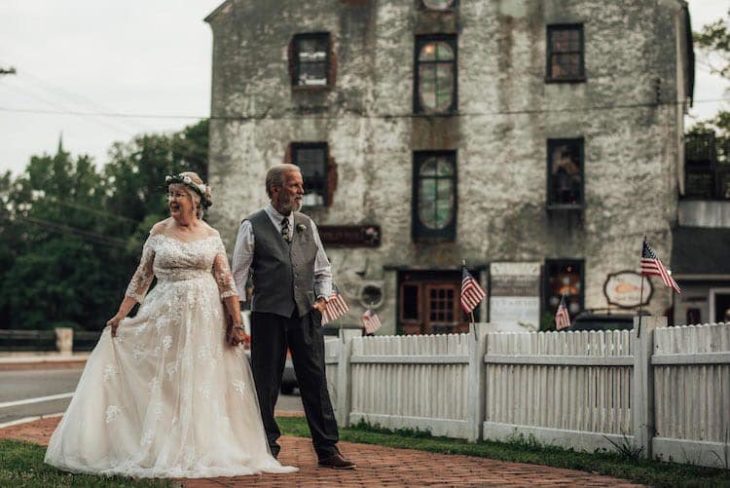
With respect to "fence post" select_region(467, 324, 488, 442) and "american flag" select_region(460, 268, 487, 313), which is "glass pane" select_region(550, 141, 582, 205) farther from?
"fence post" select_region(467, 324, 488, 442)

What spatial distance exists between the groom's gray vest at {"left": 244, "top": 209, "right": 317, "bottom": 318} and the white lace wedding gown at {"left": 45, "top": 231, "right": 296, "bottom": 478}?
271 millimetres

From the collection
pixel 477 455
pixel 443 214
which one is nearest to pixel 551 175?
pixel 443 214

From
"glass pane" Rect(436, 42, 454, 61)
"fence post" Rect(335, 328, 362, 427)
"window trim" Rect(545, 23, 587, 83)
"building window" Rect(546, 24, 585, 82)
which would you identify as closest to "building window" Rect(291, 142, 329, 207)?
"glass pane" Rect(436, 42, 454, 61)

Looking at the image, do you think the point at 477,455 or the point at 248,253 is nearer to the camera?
the point at 248,253

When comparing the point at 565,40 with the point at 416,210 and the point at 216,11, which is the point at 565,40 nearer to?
the point at 416,210

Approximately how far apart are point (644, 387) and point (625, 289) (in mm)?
21174

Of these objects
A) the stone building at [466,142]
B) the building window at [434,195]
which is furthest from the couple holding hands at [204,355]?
the building window at [434,195]

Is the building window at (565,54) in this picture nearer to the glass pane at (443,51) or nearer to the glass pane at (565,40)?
the glass pane at (565,40)

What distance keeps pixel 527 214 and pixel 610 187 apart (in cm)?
219

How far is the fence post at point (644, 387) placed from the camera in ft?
32.5

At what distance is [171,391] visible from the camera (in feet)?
28.7

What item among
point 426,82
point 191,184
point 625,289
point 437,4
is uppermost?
point 437,4

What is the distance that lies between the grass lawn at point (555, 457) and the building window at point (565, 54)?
19733mm

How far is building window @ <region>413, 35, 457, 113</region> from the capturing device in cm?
3262
